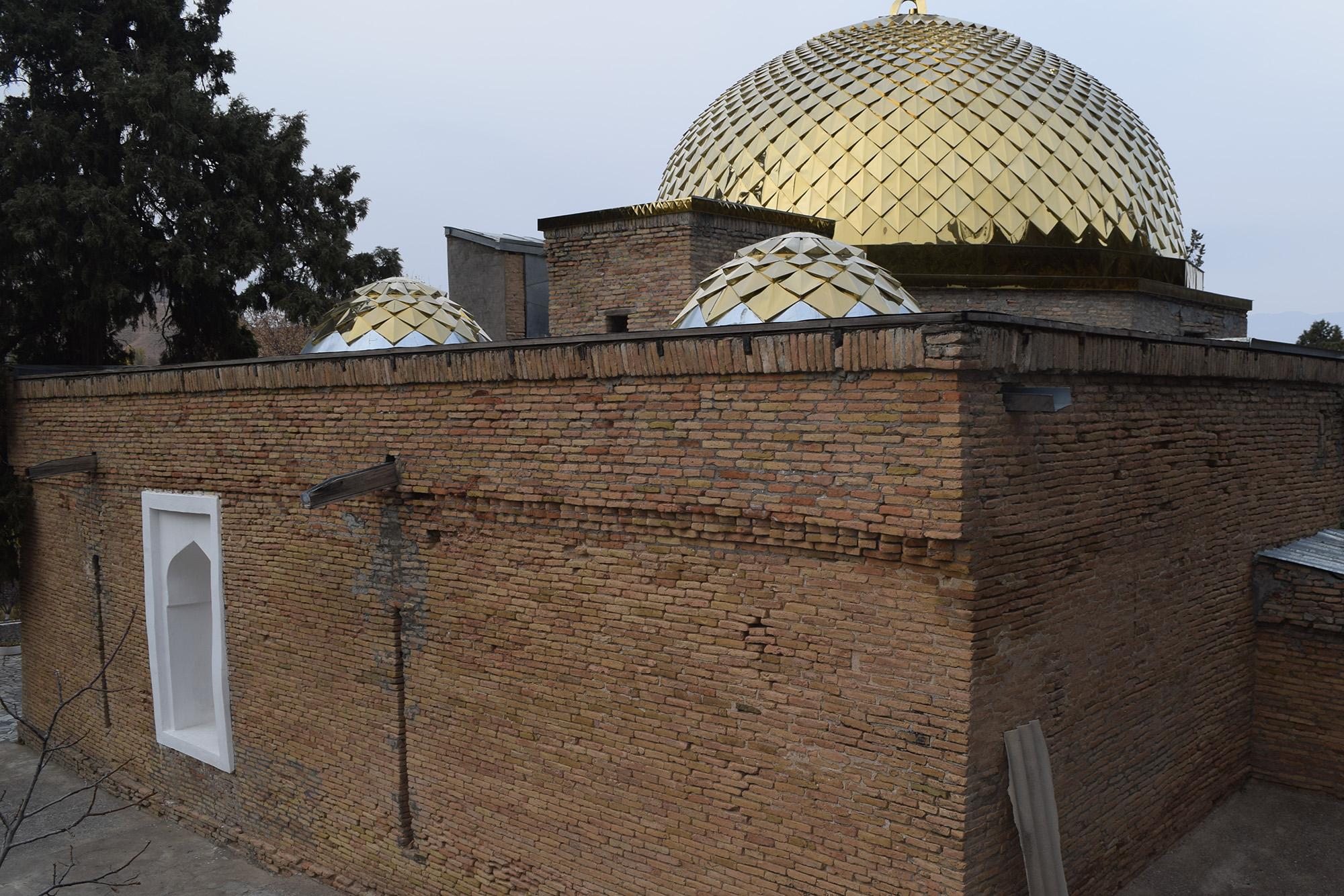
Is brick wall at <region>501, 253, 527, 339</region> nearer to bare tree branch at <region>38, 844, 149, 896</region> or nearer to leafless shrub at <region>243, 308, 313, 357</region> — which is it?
bare tree branch at <region>38, 844, 149, 896</region>

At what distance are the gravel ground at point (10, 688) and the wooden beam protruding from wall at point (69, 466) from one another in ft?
9.84

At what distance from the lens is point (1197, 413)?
626 centimetres

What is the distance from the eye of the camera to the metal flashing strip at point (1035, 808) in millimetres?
4707

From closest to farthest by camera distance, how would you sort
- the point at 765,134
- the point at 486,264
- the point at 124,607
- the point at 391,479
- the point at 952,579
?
1. the point at 952,579
2. the point at 391,479
3. the point at 124,607
4. the point at 765,134
5. the point at 486,264

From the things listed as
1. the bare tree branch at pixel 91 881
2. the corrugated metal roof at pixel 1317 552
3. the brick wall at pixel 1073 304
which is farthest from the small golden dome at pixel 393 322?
the corrugated metal roof at pixel 1317 552

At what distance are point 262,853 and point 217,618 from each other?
69.6 inches

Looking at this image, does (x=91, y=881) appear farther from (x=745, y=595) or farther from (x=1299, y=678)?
(x=1299, y=678)

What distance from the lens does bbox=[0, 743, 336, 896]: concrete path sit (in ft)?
24.1

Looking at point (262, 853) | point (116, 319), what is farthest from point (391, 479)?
point (116, 319)

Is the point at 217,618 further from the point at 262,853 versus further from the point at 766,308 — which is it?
the point at 766,308

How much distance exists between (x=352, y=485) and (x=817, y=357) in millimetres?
3177

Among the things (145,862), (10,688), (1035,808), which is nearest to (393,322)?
(145,862)

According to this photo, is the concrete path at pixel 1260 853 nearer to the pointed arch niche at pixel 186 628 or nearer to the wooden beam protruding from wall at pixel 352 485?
the wooden beam protruding from wall at pixel 352 485

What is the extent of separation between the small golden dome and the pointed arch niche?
172cm
